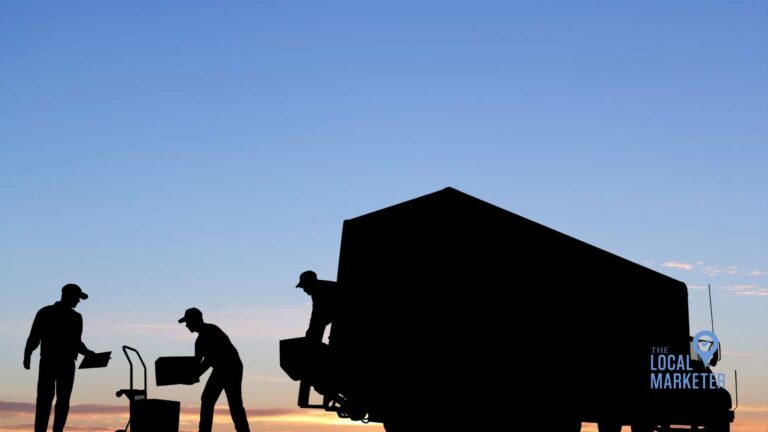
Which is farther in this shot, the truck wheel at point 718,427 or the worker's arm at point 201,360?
the truck wheel at point 718,427

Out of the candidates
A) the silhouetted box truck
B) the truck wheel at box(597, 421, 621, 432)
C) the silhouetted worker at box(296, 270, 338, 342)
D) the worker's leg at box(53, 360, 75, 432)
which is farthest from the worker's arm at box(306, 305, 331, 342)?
the truck wheel at box(597, 421, 621, 432)

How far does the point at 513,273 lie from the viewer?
12938mm

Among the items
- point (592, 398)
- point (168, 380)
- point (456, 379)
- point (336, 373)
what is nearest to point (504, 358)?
point (456, 379)

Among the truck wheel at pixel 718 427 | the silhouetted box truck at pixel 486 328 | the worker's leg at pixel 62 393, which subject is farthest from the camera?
the truck wheel at pixel 718 427

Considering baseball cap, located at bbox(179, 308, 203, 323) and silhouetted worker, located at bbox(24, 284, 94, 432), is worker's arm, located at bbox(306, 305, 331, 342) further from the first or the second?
silhouetted worker, located at bbox(24, 284, 94, 432)

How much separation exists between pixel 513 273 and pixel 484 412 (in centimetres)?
209

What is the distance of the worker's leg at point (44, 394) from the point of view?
11914 millimetres

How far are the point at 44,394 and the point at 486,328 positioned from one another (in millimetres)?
6250

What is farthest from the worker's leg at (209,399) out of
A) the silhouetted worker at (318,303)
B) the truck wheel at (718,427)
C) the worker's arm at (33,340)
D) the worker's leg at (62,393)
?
the truck wheel at (718,427)

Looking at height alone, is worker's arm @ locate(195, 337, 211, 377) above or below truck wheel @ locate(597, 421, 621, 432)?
above

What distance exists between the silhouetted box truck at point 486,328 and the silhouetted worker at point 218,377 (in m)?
0.92

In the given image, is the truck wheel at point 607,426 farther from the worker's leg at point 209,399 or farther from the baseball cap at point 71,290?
the baseball cap at point 71,290

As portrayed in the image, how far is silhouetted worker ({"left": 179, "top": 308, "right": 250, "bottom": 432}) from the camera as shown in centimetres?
1203

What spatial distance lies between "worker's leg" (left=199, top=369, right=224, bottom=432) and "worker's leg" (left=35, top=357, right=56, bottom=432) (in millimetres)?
2083
